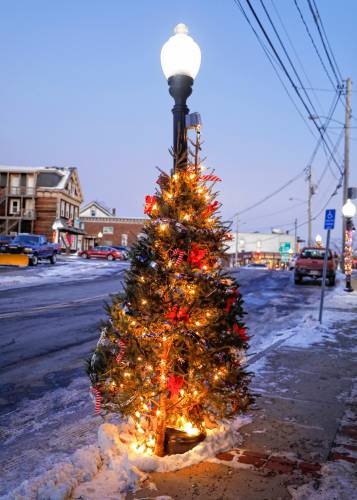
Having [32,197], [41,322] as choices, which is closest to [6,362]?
[41,322]

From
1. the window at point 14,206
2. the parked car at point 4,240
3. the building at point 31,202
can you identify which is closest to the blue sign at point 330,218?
the parked car at point 4,240

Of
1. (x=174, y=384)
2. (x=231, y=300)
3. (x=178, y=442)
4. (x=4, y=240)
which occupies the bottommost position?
(x=178, y=442)

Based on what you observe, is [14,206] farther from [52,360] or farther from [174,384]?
[174,384]

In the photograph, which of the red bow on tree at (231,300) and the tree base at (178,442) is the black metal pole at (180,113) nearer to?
the red bow on tree at (231,300)

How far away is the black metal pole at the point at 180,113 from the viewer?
3.86 metres

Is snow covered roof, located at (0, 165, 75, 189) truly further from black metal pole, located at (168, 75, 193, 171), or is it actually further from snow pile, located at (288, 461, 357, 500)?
snow pile, located at (288, 461, 357, 500)

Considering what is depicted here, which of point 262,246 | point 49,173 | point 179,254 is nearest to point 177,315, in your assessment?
point 179,254

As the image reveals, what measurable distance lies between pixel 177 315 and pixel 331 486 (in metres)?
1.57

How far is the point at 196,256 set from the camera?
3490mm

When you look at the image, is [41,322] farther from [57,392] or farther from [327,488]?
[327,488]

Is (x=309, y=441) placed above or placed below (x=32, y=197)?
below

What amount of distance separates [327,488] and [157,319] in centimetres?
163

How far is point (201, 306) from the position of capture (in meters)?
3.38

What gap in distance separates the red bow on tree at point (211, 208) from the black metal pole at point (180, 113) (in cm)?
44
